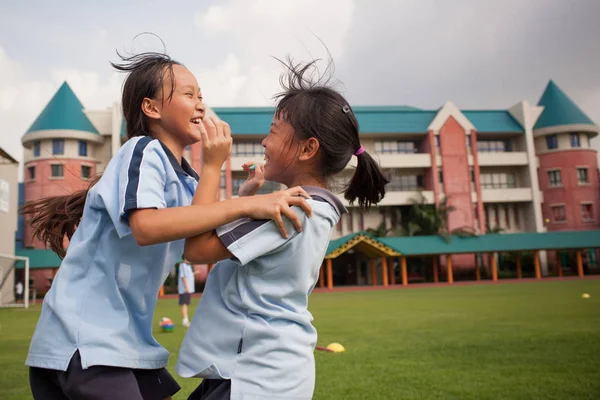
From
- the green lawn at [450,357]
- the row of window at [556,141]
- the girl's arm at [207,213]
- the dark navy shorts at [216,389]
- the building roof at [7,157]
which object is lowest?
the green lawn at [450,357]

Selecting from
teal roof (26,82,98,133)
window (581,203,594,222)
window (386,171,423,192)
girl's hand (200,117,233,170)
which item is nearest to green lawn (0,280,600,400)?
girl's hand (200,117,233,170)

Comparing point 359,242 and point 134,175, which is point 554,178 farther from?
point 134,175

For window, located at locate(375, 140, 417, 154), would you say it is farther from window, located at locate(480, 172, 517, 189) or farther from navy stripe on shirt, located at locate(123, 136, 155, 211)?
navy stripe on shirt, located at locate(123, 136, 155, 211)

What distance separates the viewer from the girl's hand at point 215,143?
1947 mm

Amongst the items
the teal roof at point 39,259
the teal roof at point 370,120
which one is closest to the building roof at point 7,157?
the teal roof at point 39,259

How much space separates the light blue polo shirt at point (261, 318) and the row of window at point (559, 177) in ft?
156

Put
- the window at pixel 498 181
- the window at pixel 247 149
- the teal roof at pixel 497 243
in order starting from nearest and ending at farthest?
the teal roof at pixel 497 243 < the window at pixel 247 149 < the window at pixel 498 181

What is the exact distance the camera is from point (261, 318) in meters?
1.87

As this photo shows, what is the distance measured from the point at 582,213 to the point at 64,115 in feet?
133

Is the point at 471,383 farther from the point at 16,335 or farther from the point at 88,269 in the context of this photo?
the point at 16,335

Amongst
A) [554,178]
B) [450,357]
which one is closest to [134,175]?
[450,357]

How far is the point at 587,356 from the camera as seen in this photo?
24.0 feet

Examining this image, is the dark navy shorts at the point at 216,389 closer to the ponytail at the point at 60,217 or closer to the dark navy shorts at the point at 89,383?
the dark navy shorts at the point at 89,383

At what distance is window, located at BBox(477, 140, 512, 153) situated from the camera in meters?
46.9
